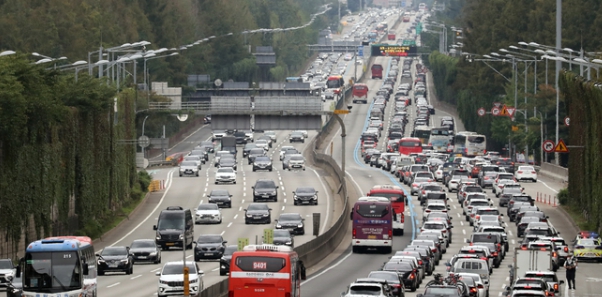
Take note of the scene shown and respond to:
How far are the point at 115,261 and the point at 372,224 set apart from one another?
55.3 ft

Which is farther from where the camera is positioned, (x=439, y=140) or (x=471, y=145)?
(x=439, y=140)

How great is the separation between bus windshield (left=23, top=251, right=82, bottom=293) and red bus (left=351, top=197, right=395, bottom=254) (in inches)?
1270

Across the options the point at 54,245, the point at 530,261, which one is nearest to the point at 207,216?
the point at 530,261

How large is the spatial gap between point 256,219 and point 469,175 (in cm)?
3169

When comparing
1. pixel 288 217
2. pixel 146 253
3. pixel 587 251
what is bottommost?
pixel 587 251

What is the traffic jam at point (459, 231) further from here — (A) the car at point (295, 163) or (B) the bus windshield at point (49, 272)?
(B) the bus windshield at point (49, 272)

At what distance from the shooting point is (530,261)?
195ft

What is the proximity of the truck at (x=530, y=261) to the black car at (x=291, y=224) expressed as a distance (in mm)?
23402

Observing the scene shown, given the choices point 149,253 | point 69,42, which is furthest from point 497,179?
point 69,42

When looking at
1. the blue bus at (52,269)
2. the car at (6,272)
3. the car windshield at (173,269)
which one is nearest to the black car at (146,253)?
the car at (6,272)

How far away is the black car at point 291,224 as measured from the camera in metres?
81.3

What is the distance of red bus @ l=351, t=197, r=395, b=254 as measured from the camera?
2869 inches

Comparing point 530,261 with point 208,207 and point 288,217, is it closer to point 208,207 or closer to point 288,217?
point 288,217

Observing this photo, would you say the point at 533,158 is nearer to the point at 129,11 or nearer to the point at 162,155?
the point at 162,155
